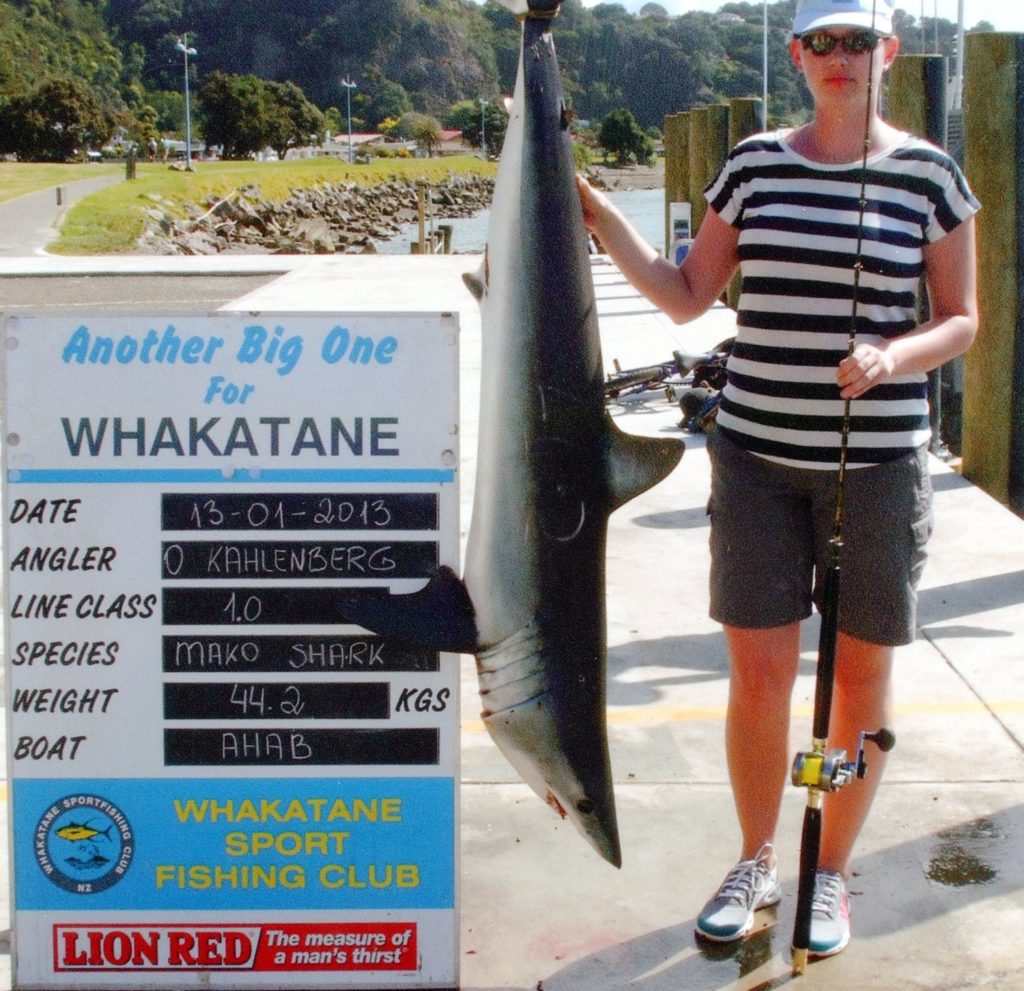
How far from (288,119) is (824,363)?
10485cm

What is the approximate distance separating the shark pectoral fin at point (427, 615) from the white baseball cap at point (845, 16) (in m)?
1.10

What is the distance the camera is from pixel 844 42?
2.47 metres

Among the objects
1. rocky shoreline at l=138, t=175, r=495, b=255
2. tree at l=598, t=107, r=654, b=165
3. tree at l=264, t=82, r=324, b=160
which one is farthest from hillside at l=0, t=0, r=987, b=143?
tree at l=598, t=107, r=654, b=165

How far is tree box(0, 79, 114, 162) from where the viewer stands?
83.9m

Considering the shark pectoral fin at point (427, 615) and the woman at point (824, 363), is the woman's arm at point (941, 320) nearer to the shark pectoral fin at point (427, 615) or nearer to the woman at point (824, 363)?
the woman at point (824, 363)

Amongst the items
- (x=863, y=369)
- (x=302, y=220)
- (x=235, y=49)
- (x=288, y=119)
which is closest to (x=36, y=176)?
(x=302, y=220)

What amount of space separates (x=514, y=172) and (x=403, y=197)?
7588 centimetres

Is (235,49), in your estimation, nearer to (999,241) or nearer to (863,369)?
(999,241)

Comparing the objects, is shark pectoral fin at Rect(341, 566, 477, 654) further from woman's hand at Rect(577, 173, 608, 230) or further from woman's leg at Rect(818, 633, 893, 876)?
woman's leg at Rect(818, 633, 893, 876)

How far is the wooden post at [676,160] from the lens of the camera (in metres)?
19.9

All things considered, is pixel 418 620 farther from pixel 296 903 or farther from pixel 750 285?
pixel 750 285

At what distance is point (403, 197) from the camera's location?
7644cm

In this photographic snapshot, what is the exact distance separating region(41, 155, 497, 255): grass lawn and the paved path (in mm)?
404

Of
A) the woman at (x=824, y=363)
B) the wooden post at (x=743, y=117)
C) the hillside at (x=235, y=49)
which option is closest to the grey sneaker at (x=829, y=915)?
the woman at (x=824, y=363)
